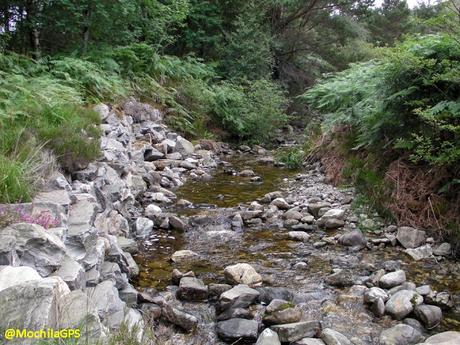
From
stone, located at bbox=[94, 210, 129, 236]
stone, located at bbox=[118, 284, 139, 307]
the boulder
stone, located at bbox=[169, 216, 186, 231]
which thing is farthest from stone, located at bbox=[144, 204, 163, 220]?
the boulder

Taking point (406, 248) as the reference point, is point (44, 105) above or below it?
above

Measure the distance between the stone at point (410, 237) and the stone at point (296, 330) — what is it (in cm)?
215

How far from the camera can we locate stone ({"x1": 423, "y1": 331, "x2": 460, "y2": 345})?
2.98 meters

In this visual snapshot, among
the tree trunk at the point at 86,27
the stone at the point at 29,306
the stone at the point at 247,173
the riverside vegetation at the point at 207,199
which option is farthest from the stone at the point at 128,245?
the tree trunk at the point at 86,27

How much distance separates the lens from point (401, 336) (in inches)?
126

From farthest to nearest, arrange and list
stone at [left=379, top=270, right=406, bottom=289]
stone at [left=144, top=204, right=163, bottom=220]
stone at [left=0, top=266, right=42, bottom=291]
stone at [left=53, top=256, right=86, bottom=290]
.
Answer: stone at [left=144, top=204, right=163, bottom=220]
stone at [left=379, top=270, right=406, bottom=289]
stone at [left=53, top=256, right=86, bottom=290]
stone at [left=0, top=266, right=42, bottom=291]

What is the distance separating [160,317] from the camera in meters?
3.44

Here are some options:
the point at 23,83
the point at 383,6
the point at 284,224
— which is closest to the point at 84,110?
the point at 23,83

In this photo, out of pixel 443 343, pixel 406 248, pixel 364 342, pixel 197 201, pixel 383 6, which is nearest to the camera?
pixel 443 343

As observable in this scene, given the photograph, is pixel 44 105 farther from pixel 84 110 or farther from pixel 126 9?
pixel 126 9

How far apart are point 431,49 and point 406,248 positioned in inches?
100

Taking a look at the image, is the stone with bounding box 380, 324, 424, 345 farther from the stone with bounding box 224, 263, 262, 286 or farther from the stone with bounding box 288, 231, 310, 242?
the stone with bounding box 288, 231, 310, 242

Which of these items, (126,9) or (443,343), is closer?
(443,343)

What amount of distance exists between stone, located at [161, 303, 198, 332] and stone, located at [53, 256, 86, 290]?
27.9 inches
